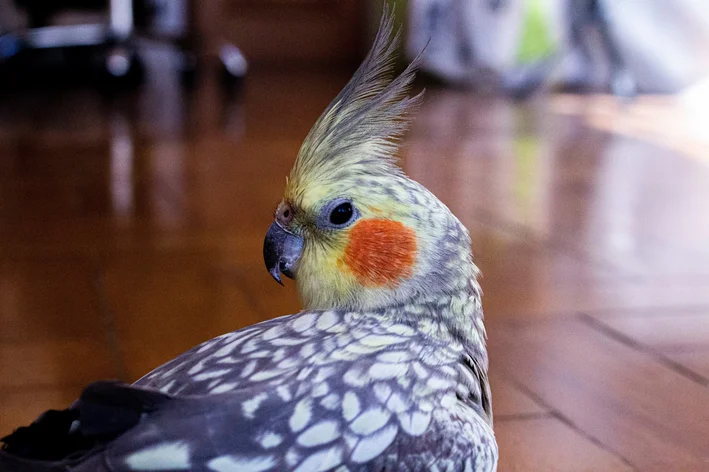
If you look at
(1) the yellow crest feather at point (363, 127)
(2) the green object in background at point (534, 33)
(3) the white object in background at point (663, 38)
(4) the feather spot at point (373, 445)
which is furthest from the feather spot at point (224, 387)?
(3) the white object in background at point (663, 38)

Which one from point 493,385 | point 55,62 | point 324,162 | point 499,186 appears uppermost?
point 55,62

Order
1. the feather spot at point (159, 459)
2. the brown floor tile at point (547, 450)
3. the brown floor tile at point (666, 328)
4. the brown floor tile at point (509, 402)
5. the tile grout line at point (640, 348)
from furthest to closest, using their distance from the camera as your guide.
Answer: the brown floor tile at point (666, 328) < the tile grout line at point (640, 348) < the brown floor tile at point (509, 402) < the brown floor tile at point (547, 450) < the feather spot at point (159, 459)

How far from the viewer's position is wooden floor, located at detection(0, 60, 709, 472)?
1190mm

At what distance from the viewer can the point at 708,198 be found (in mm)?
2402

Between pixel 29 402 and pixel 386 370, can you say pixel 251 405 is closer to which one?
pixel 386 370

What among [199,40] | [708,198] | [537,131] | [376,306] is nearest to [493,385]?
[376,306]

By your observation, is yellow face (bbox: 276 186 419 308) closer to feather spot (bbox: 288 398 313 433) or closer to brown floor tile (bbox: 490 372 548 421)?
feather spot (bbox: 288 398 313 433)

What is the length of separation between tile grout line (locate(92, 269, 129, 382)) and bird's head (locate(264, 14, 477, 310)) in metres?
0.50

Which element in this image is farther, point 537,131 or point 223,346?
point 537,131

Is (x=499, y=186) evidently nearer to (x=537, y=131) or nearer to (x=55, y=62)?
(x=537, y=131)

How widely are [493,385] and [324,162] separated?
0.58 m

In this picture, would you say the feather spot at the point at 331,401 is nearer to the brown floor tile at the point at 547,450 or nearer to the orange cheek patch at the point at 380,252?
the orange cheek patch at the point at 380,252

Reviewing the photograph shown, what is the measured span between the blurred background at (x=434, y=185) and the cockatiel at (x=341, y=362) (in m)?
0.37

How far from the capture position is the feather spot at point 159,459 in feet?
1.93
